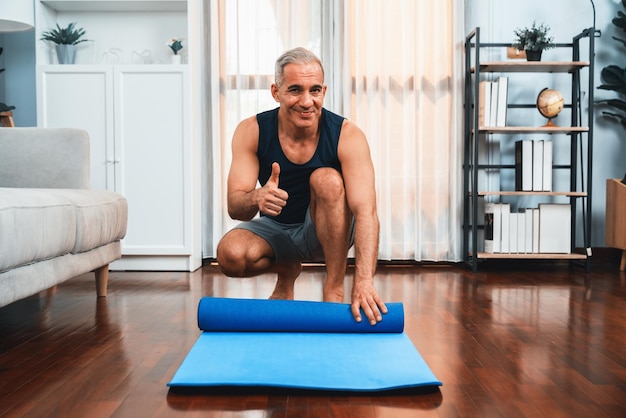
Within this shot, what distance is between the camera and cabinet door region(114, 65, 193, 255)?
363 centimetres

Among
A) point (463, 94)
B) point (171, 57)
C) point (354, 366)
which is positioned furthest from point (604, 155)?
point (354, 366)

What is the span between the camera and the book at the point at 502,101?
12.3 ft

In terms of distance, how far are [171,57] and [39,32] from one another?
770 millimetres

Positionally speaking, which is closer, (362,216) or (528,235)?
(362,216)

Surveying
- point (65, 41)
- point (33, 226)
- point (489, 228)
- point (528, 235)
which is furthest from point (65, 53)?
point (528, 235)

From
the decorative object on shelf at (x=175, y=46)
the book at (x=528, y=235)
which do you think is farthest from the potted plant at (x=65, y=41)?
the book at (x=528, y=235)

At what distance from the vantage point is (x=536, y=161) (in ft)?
12.3

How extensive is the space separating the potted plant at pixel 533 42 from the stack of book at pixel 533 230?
35.3 inches

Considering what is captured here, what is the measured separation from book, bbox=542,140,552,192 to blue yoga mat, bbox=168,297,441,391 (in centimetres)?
233

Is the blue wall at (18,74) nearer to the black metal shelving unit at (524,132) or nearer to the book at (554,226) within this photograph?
the black metal shelving unit at (524,132)

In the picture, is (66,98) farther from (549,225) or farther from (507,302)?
(549,225)

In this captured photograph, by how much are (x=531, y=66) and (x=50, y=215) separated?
9.35ft

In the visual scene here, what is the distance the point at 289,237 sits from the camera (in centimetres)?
222

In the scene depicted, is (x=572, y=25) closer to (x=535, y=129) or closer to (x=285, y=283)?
(x=535, y=129)
